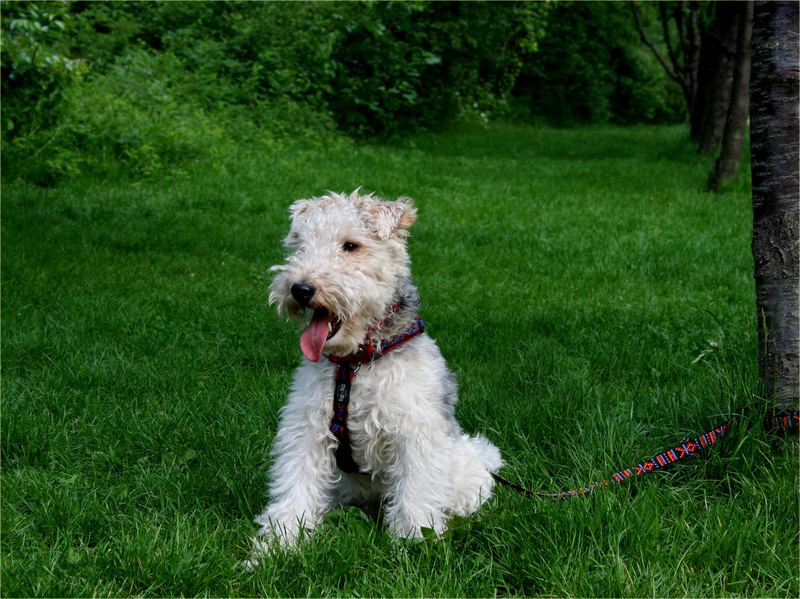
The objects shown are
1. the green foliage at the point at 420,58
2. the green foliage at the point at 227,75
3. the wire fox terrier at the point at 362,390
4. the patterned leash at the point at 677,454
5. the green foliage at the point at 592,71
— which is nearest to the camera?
the wire fox terrier at the point at 362,390

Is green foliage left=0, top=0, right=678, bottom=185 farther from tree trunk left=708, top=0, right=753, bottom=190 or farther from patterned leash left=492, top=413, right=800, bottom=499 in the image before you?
patterned leash left=492, top=413, right=800, bottom=499

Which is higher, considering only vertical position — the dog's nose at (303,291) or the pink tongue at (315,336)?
the dog's nose at (303,291)

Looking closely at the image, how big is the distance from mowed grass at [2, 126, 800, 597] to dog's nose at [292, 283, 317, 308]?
104 cm

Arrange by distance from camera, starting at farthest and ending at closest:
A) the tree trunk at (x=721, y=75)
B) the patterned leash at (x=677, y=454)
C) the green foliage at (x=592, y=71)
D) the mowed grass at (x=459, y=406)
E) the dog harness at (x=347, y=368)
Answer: the green foliage at (x=592, y=71)
the tree trunk at (x=721, y=75)
the patterned leash at (x=677, y=454)
the dog harness at (x=347, y=368)
the mowed grass at (x=459, y=406)

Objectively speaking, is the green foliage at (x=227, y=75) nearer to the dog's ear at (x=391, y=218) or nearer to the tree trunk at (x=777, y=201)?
the dog's ear at (x=391, y=218)

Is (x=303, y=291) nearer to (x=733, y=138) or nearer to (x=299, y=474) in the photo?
(x=299, y=474)

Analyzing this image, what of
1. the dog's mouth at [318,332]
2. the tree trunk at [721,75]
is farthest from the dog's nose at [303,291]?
the tree trunk at [721,75]

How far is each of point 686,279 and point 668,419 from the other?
4.30m

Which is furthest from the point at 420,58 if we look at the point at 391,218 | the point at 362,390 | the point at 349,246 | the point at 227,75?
the point at 362,390

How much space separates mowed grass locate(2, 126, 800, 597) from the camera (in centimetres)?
322

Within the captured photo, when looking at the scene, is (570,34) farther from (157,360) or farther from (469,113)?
(157,360)

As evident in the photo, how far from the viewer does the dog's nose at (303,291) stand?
3.34 m

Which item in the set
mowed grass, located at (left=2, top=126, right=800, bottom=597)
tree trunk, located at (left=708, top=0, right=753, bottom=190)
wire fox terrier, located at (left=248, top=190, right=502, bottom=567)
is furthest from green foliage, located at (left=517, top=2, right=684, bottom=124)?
wire fox terrier, located at (left=248, top=190, right=502, bottom=567)

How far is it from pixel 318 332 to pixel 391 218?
0.70 metres
